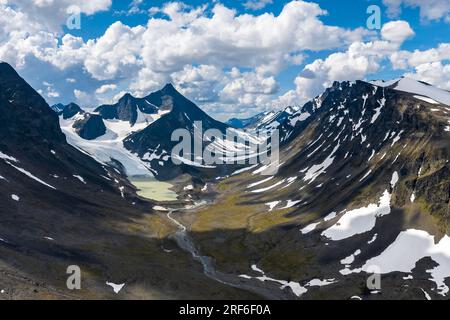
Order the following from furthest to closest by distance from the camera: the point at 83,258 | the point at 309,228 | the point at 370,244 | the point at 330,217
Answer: the point at 330,217 < the point at 309,228 < the point at 370,244 < the point at 83,258

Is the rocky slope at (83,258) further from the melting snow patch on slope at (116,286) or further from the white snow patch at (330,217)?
the white snow patch at (330,217)

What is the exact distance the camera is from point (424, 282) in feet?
405

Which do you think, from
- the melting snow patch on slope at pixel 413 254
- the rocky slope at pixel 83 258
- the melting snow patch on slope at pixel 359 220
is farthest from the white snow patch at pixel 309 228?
the rocky slope at pixel 83 258

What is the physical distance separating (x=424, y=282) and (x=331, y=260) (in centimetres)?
3501

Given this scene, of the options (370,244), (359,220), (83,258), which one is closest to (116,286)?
(83,258)

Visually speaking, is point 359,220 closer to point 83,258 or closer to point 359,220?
point 359,220

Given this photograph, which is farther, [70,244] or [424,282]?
[70,244]

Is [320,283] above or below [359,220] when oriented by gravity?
below

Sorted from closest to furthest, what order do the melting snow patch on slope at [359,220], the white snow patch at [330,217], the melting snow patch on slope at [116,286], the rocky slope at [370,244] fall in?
1. the melting snow patch on slope at [116,286]
2. the rocky slope at [370,244]
3. the melting snow patch on slope at [359,220]
4. the white snow patch at [330,217]

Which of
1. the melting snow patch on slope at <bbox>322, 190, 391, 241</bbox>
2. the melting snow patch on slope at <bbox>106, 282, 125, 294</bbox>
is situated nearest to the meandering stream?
the melting snow patch on slope at <bbox>106, 282, 125, 294</bbox>

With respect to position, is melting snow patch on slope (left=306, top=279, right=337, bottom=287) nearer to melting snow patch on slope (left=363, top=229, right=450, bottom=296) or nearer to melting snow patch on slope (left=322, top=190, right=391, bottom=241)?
melting snow patch on slope (left=363, top=229, right=450, bottom=296)

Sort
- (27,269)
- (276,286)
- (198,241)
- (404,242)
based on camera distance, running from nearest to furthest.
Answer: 1. (27,269)
2. (276,286)
3. (404,242)
4. (198,241)
